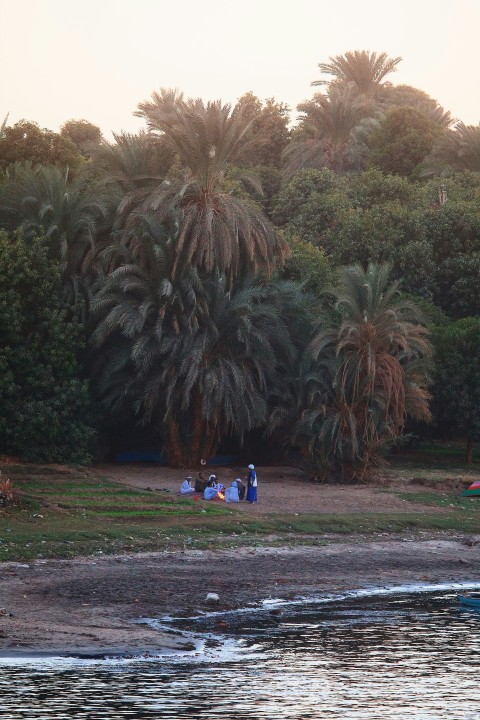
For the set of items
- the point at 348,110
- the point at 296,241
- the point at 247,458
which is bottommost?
the point at 247,458

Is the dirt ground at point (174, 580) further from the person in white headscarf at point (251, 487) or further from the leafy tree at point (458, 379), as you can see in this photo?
the leafy tree at point (458, 379)

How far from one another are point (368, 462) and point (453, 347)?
9.64m

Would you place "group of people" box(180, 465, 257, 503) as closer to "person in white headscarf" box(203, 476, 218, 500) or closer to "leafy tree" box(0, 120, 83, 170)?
Result: "person in white headscarf" box(203, 476, 218, 500)

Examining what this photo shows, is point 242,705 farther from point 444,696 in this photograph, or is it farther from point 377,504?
point 377,504

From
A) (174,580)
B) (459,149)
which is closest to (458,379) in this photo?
(174,580)

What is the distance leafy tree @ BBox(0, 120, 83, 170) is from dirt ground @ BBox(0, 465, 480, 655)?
22258mm

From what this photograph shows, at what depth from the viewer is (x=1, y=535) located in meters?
24.6

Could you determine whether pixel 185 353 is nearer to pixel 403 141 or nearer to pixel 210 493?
pixel 210 493

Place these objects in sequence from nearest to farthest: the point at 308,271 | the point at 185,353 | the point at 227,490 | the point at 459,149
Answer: the point at 227,490, the point at 185,353, the point at 308,271, the point at 459,149

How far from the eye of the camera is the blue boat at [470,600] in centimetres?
2250

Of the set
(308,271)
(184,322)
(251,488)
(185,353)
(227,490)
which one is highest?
(308,271)

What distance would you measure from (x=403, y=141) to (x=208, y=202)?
43295 mm

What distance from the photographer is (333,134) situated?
8225 cm

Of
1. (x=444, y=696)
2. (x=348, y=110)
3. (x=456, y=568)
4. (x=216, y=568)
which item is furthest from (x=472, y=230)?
(x=444, y=696)
